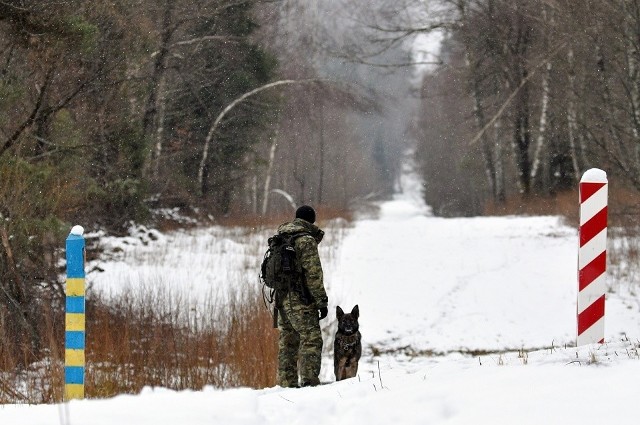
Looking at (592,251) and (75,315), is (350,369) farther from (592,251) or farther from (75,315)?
(75,315)

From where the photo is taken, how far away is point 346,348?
7121 mm

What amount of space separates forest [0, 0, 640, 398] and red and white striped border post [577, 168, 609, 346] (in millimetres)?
5813

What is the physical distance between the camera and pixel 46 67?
10336mm

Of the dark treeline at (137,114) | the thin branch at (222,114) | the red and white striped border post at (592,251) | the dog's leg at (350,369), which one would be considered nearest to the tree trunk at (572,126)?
the dark treeline at (137,114)

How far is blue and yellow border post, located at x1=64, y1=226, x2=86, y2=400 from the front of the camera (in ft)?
17.4

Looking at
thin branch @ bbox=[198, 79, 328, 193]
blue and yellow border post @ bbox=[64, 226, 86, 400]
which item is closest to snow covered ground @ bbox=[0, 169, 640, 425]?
blue and yellow border post @ bbox=[64, 226, 86, 400]

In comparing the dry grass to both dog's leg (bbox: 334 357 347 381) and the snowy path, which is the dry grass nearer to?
dog's leg (bbox: 334 357 347 381)

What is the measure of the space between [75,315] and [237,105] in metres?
21.3

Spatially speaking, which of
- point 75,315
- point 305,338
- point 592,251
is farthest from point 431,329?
point 75,315

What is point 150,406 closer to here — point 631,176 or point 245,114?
point 631,176

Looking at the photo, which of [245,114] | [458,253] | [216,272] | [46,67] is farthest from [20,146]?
[245,114]

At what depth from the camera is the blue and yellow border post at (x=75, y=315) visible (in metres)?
5.29

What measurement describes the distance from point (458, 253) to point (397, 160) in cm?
8795

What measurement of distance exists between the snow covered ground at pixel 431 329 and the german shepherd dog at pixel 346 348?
210 millimetres
